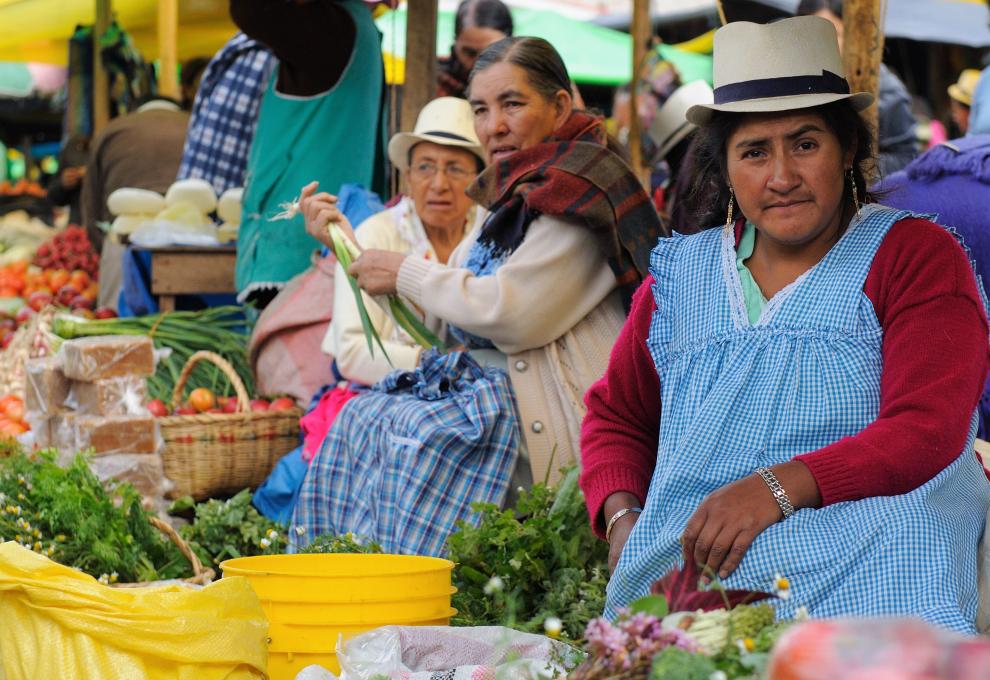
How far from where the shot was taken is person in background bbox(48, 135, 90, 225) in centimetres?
994

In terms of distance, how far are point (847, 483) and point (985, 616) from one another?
351 millimetres

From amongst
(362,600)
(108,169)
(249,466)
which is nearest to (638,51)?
(249,466)

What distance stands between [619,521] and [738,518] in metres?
→ 0.47

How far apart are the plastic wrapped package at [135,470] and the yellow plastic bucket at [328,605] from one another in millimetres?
1576

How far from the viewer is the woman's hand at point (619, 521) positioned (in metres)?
2.60

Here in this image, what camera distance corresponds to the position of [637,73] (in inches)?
244

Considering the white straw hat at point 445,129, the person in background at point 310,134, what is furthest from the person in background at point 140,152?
the white straw hat at point 445,129

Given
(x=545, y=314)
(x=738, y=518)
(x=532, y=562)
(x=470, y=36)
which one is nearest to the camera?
(x=738, y=518)

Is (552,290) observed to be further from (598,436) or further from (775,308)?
(775,308)

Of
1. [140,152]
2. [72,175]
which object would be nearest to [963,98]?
[140,152]

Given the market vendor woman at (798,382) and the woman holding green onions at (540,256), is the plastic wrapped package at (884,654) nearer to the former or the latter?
the market vendor woman at (798,382)

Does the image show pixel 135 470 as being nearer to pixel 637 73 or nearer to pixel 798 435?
pixel 798 435

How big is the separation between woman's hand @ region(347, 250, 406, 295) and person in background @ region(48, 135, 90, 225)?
22.1 feet

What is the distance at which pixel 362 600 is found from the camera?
8.34ft
